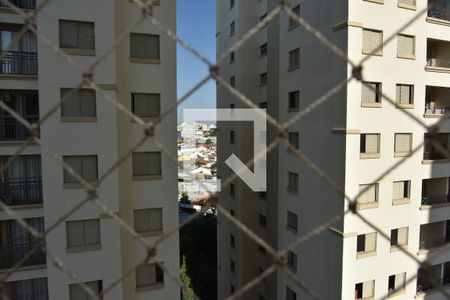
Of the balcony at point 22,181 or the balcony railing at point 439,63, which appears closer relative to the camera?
the balcony at point 22,181

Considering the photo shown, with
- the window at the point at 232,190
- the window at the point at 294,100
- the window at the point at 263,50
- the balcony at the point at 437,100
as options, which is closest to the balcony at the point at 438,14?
the balcony at the point at 437,100

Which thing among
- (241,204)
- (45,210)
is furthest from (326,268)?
(45,210)

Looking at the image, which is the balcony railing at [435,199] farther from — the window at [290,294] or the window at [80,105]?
the window at [80,105]

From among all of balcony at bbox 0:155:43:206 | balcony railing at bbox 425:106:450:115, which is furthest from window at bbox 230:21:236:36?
balcony at bbox 0:155:43:206

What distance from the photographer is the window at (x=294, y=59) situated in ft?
29.1

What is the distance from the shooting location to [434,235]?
9258 millimetres

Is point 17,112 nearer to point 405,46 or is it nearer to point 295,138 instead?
point 295,138

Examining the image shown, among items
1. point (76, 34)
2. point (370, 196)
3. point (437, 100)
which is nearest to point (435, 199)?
point (370, 196)

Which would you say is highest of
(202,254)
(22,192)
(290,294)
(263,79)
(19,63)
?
(263,79)

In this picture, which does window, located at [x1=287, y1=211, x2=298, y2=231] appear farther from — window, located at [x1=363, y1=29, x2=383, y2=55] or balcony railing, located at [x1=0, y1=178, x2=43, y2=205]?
balcony railing, located at [x1=0, y1=178, x2=43, y2=205]

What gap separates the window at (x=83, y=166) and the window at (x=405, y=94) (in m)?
7.28

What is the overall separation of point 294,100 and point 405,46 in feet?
9.82

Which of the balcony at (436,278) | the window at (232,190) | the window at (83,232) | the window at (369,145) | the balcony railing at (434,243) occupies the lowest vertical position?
the balcony at (436,278)

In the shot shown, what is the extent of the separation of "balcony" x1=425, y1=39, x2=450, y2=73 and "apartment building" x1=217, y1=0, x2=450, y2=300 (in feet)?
0.09
